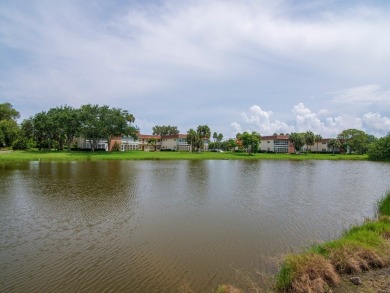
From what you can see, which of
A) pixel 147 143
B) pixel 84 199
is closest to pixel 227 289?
pixel 84 199

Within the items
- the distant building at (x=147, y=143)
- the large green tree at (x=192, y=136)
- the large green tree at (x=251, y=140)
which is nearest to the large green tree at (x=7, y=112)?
the distant building at (x=147, y=143)

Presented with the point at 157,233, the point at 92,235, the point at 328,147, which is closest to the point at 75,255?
the point at 92,235

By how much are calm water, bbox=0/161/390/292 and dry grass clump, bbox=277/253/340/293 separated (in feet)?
4.42

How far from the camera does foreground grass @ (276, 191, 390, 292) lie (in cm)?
809

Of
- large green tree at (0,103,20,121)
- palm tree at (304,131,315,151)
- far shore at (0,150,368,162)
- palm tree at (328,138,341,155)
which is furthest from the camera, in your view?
palm tree at (328,138,341,155)

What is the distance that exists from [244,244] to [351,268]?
440 cm

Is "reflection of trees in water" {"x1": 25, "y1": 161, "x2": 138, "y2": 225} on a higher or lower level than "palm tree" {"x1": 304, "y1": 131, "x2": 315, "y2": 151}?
lower

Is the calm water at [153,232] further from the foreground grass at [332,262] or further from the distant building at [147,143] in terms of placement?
the distant building at [147,143]

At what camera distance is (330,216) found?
1731cm

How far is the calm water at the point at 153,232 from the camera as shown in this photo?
369 inches

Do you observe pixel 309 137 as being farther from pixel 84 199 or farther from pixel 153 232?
pixel 153 232

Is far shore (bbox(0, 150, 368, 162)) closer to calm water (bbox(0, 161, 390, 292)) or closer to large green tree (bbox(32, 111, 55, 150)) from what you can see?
large green tree (bbox(32, 111, 55, 150))

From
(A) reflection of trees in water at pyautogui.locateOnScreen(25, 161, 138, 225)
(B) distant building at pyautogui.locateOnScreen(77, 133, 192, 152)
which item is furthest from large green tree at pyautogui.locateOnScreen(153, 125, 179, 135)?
(A) reflection of trees in water at pyautogui.locateOnScreen(25, 161, 138, 225)

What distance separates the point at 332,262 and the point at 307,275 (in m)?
1.60
